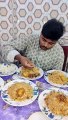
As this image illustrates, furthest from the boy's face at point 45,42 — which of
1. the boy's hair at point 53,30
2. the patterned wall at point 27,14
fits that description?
the patterned wall at point 27,14

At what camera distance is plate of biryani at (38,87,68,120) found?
1.17 meters

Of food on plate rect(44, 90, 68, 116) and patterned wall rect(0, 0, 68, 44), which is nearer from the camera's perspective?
food on plate rect(44, 90, 68, 116)

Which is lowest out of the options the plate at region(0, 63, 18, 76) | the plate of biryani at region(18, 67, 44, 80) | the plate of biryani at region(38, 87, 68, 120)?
the plate of biryani at region(38, 87, 68, 120)

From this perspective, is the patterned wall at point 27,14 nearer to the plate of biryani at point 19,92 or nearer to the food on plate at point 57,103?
the plate of biryani at point 19,92

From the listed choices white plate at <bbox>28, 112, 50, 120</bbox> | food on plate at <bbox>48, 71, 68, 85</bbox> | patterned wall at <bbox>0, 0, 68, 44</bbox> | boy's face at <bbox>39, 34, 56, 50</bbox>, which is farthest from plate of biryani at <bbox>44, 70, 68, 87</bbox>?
patterned wall at <bbox>0, 0, 68, 44</bbox>

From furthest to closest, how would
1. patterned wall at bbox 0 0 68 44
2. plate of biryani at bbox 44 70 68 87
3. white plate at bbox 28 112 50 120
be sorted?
1. patterned wall at bbox 0 0 68 44
2. plate of biryani at bbox 44 70 68 87
3. white plate at bbox 28 112 50 120

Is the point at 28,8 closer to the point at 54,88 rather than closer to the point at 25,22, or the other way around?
the point at 25,22

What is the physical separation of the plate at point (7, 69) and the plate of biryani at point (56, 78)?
0.28m

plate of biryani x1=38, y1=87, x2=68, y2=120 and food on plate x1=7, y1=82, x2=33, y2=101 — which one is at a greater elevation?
food on plate x1=7, y1=82, x2=33, y2=101

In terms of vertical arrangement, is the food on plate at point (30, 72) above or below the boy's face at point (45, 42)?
below

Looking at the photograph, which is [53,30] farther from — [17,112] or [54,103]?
[17,112]

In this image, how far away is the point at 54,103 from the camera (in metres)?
1.23

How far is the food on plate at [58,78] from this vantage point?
4.96 feet

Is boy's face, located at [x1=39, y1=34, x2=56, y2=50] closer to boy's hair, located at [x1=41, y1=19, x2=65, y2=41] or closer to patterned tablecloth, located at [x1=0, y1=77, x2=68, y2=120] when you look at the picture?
boy's hair, located at [x1=41, y1=19, x2=65, y2=41]
